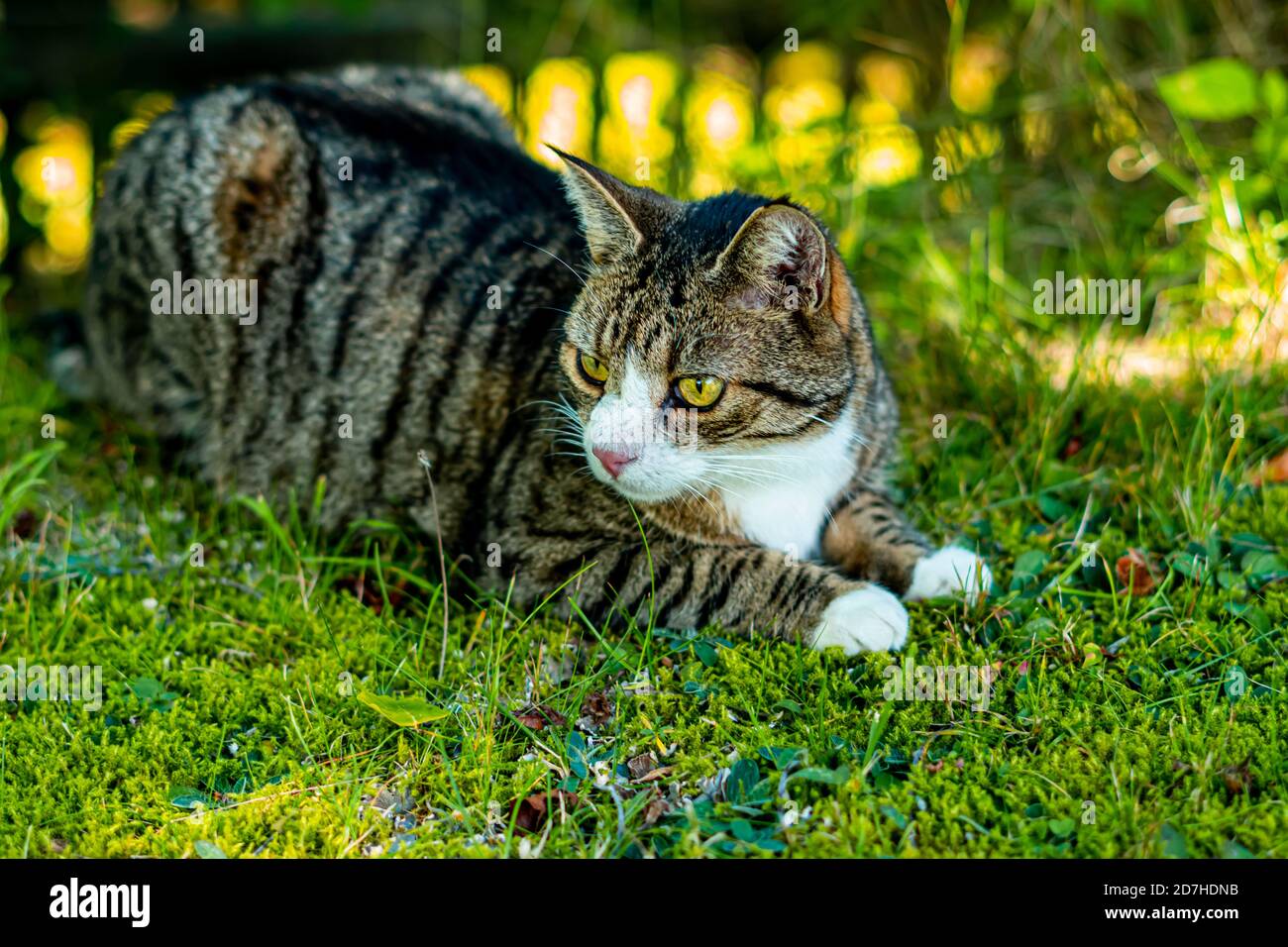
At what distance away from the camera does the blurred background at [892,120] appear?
14.4ft

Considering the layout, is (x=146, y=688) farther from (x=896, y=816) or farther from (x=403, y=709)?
(x=896, y=816)

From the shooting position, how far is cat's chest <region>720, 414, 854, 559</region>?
10.2 feet

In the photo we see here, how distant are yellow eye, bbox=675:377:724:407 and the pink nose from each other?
227 millimetres

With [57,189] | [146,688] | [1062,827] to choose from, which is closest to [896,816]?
[1062,827]

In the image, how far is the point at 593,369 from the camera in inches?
124

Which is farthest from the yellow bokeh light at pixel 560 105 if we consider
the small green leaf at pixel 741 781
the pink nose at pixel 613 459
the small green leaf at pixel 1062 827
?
the small green leaf at pixel 1062 827

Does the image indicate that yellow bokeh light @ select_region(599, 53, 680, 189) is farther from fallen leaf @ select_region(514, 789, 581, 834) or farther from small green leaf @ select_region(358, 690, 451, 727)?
fallen leaf @ select_region(514, 789, 581, 834)

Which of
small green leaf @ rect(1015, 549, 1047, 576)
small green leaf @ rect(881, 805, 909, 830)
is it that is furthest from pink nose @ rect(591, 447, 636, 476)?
small green leaf @ rect(1015, 549, 1047, 576)

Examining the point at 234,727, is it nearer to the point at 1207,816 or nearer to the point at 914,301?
the point at 1207,816

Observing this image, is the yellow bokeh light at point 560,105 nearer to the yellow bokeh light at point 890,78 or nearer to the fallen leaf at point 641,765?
the yellow bokeh light at point 890,78

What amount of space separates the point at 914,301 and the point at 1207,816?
264 centimetres

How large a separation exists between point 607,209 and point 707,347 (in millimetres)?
512
